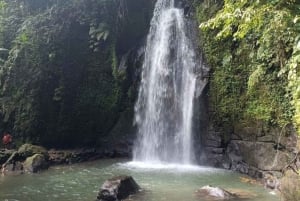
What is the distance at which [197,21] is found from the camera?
1304 cm

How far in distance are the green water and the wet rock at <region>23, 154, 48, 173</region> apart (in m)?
0.30

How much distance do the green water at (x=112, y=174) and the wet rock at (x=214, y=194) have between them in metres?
0.17

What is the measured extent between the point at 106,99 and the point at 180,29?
364 centimetres

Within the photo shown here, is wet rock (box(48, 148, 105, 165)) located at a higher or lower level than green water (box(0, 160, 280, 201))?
higher

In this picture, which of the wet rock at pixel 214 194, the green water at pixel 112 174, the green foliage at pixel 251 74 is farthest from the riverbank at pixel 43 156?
the wet rock at pixel 214 194

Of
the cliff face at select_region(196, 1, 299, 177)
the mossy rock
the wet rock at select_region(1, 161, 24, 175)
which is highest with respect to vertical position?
the cliff face at select_region(196, 1, 299, 177)

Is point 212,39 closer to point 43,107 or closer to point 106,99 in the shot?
point 106,99

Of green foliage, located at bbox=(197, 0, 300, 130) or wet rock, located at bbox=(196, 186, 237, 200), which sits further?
green foliage, located at bbox=(197, 0, 300, 130)

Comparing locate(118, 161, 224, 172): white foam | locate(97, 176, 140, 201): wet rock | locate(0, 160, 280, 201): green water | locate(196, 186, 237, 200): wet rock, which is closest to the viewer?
locate(196, 186, 237, 200): wet rock

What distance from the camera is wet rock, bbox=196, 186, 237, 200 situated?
7902 mm

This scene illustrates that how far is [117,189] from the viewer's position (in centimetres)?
823

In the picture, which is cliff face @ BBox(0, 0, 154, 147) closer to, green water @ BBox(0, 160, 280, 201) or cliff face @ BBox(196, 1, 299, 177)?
green water @ BBox(0, 160, 280, 201)

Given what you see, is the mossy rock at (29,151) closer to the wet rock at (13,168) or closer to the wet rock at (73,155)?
the wet rock at (73,155)

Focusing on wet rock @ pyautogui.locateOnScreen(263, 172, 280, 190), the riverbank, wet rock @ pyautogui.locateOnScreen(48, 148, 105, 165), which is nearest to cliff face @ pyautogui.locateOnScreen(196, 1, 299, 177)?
wet rock @ pyautogui.locateOnScreen(263, 172, 280, 190)
